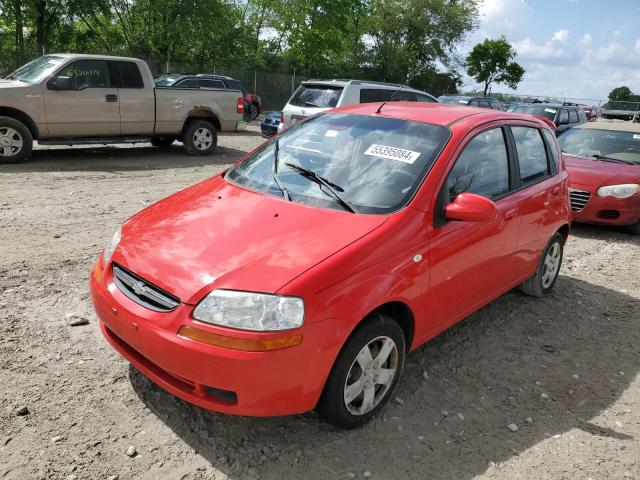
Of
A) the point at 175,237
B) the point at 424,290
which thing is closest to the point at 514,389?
the point at 424,290

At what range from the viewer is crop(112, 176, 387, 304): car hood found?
2.54 metres

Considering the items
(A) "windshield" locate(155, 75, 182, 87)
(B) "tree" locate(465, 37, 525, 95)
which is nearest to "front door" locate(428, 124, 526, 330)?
(A) "windshield" locate(155, 75, 182, 87)

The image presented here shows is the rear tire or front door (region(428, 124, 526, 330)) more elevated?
front door (region(428, 124, 526, 330))

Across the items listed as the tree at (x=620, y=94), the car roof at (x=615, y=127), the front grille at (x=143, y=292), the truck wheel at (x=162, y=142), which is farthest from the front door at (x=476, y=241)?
the tree at (x=620, y=94)

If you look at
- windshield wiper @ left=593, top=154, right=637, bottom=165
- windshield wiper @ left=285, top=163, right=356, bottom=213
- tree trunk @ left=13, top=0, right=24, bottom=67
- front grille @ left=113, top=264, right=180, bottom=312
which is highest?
tree trunk @ left=13, top=0, right=24, bottom=67

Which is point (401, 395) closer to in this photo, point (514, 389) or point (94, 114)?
point (514, 389)

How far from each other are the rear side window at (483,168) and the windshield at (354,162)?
20 cm

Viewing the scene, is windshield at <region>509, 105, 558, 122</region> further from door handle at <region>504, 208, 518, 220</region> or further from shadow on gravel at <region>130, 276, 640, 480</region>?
door handle at <region>504, 208, 518, 220</region>

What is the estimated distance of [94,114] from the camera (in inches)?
385

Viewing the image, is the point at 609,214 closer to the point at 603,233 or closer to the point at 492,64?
the point at 603,233

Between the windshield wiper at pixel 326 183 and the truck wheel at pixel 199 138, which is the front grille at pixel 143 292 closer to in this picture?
the windshield wiper at pixel 326 183

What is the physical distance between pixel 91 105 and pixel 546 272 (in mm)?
8445

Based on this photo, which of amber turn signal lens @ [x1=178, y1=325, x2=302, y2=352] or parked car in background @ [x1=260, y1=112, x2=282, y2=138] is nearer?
amber turn signal lens @ [x1=178, y1=325, x2=302, y2=352]

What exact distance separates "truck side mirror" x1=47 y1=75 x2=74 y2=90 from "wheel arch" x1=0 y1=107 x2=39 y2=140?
668mm
